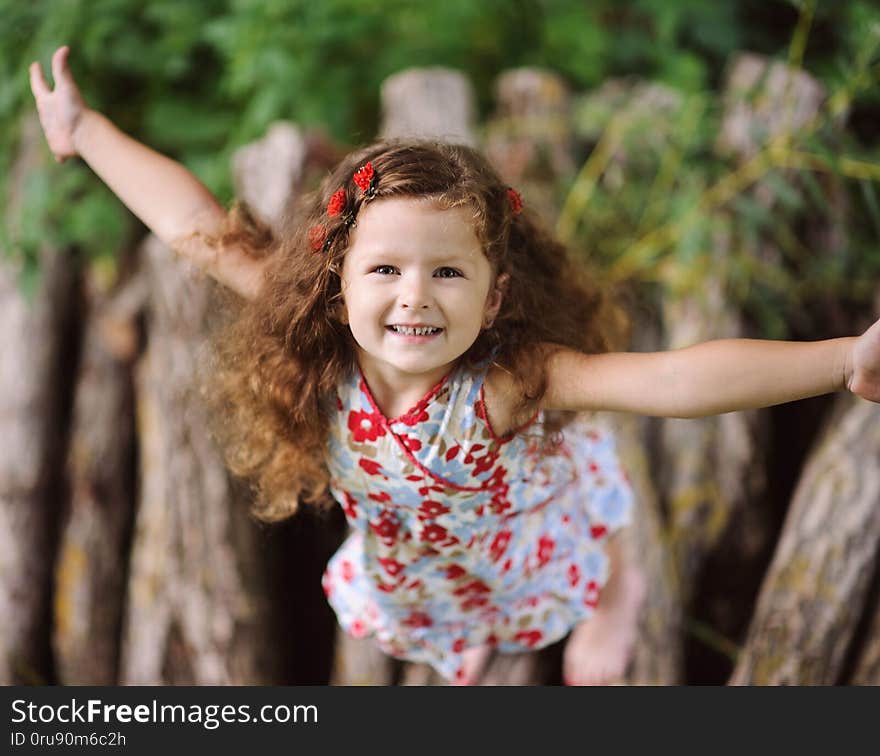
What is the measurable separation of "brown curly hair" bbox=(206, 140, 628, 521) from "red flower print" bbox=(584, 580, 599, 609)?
0.48 m

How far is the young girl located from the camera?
1329 millimetres

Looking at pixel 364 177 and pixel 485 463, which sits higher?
pixel 364 177

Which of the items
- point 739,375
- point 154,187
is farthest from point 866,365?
point 154,187

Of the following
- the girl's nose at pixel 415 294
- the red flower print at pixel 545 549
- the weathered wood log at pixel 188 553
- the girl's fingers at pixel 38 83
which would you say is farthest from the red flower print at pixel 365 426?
the girl's fingers at pixel 38 83

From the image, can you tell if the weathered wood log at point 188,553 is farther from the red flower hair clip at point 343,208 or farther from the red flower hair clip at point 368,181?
the red flower hair clip at point 368,181

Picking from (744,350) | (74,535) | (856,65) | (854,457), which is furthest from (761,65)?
(74,535)

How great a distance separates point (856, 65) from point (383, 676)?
2.05 m

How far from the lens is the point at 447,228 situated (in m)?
1.33

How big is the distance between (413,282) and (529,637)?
3.52ft

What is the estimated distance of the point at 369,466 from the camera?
156cm

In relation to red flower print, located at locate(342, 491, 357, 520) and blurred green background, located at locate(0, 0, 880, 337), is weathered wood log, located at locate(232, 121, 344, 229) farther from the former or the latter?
red flower print, located at locate(342, 491, 357, 520)

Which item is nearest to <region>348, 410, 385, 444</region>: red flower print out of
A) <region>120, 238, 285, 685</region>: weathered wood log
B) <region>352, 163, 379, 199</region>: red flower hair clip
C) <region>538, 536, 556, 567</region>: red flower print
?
<region>352, 163, 379, 199</region>: red flower hair clip

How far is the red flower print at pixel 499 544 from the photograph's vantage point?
1752 mm

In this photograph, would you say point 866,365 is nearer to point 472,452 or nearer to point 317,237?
point 472,452
